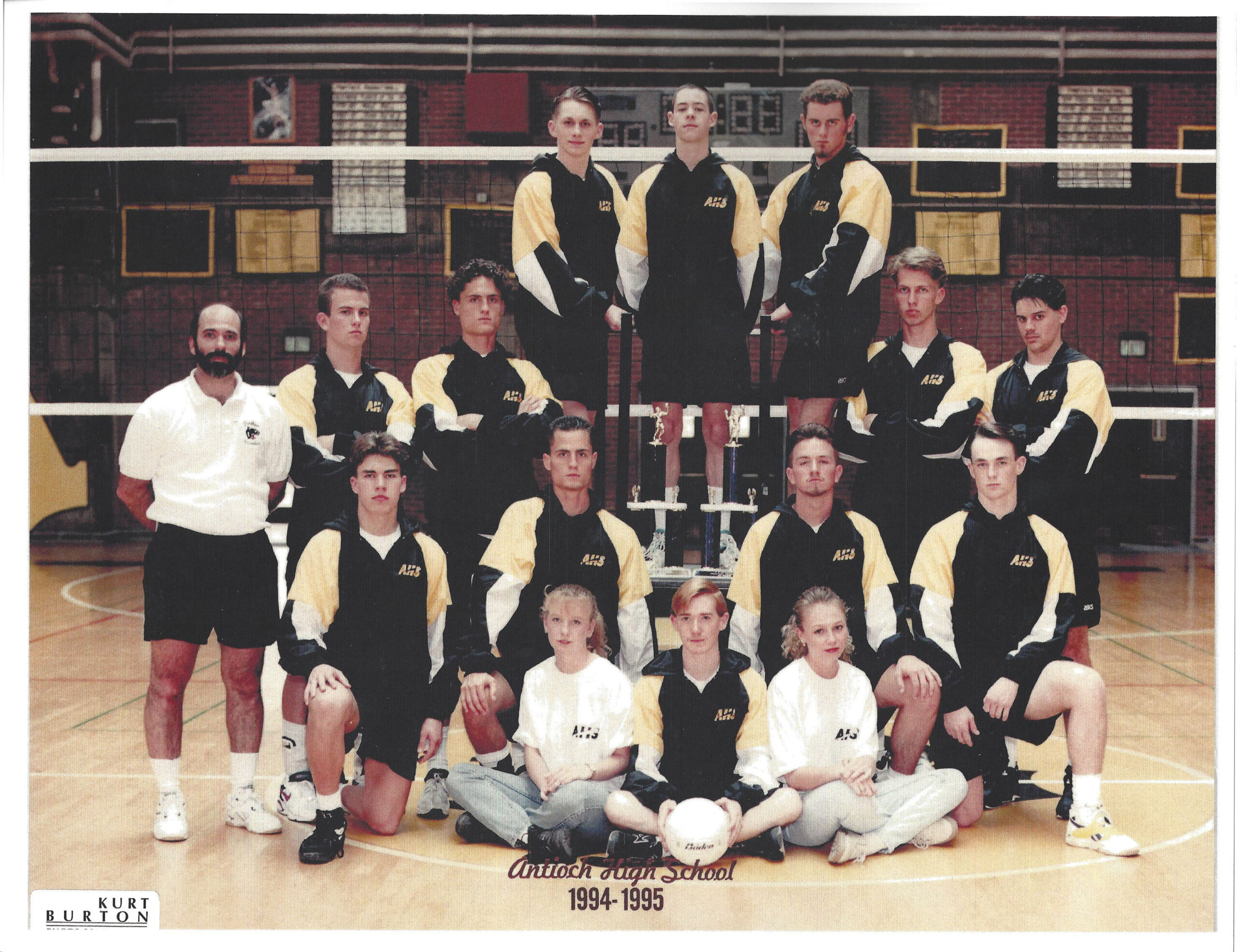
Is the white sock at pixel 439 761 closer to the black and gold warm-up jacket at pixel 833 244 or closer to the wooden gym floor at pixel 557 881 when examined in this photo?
the wooden gym floor at pixel 557 881

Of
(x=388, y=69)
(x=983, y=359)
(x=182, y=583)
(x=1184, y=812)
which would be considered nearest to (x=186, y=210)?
(x=388, y=69)

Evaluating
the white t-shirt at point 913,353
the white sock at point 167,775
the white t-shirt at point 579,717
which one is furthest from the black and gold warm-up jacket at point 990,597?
the white sock at point 167,775

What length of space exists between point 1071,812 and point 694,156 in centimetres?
284

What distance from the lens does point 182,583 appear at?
11.5 feet

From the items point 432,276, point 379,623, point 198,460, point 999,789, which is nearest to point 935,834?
point 999,789

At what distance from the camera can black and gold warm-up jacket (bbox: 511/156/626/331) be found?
387cm

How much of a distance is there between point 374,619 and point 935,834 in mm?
2179

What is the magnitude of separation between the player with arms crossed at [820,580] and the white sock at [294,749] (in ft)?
5.44

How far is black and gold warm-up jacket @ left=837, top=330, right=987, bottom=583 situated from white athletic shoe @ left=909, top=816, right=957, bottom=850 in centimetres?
107

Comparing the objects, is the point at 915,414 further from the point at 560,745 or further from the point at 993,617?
the point at 560,745

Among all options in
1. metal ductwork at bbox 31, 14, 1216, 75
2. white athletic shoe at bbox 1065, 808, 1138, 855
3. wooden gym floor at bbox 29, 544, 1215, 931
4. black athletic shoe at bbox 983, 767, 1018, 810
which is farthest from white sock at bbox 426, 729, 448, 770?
metal ductwork at bbox 31, 14, 1216, 75

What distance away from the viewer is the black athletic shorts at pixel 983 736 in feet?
12.0

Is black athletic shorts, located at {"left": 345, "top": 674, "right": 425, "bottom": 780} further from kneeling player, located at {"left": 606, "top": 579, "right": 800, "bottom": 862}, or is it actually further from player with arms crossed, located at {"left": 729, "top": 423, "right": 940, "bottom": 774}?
player with arms crossed, located at {"left": 729, "top": 423, "right": 940, "bottom": 774}

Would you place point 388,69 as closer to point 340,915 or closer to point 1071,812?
point 340,915
